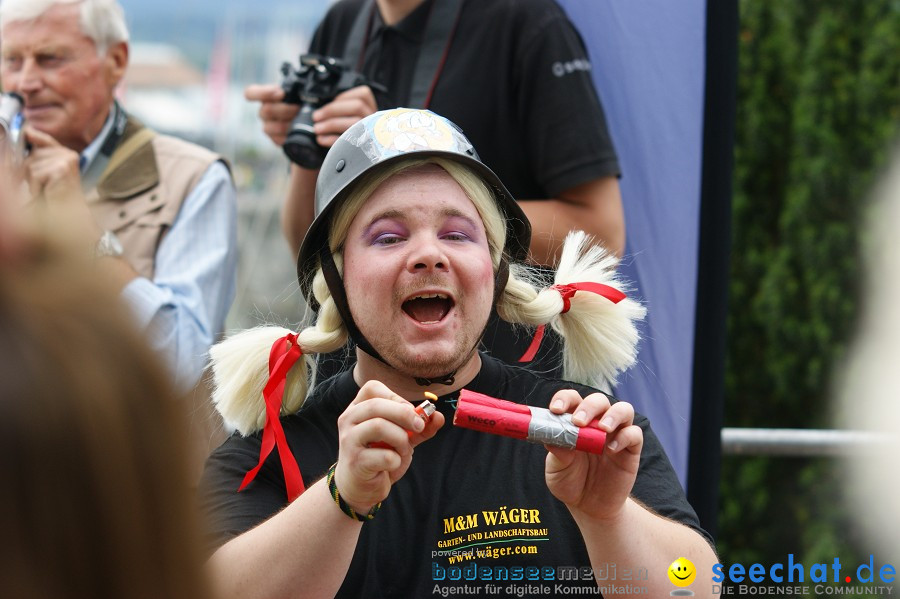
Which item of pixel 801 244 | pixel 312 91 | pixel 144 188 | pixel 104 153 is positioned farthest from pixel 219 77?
pixel 312 91

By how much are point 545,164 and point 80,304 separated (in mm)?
2140

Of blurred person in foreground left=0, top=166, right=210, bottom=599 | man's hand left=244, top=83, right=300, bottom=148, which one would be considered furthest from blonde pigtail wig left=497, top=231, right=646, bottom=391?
blurred person in foreground left=0, top=166, right=210, bottom=599

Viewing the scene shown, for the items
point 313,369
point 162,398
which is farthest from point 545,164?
point 162,398

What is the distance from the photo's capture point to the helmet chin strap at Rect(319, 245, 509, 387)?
7.77 ft

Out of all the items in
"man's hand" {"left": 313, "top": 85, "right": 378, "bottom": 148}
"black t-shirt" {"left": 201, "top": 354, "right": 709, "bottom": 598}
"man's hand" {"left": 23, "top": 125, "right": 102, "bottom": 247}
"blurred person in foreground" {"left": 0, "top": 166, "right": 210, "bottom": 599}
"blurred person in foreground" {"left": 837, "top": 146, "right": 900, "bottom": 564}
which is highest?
"blurred person in foreground" {"left": 0, "top": 166, "right": 210, "bottom": 599}

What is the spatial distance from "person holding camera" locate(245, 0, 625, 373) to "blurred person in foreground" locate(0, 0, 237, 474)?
Result: 1.49 ft

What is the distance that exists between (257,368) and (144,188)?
129 cm

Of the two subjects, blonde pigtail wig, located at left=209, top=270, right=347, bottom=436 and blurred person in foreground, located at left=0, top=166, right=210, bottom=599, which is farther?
blonde pigtail wig, located at left=209, top=270, right=347, bottom=436

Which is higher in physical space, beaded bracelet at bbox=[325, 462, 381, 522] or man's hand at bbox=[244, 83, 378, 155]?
man's hand at bbox=[244, 83, 378, 155]

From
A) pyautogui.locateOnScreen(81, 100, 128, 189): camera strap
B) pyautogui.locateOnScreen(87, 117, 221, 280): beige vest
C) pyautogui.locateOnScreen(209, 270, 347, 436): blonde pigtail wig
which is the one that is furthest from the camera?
pyautogui.locateOnScreen(81, 100, 128, 189): camera strap

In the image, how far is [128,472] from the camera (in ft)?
3.13

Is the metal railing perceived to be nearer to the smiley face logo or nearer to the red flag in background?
the smiley face logo

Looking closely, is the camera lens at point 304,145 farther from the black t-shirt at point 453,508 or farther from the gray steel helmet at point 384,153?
the black t-shirt at point 453,508

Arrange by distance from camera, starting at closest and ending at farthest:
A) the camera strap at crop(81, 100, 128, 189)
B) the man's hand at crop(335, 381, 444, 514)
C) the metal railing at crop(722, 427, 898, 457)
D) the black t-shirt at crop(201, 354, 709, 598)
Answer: the man's hand at crop(335, 381, 444, 514), the black t-shirt at crop(201, 354, 709, 598), the camera strap at crop(81, 100, 128, 189), the metal railing at crop(722, 427, 898, 457)
